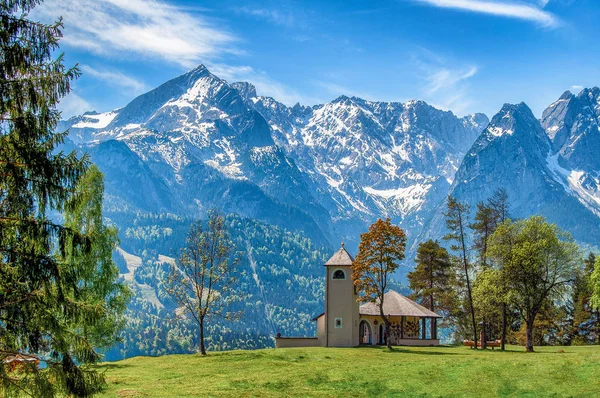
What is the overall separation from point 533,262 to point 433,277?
31156 millimetres

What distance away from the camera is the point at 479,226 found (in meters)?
79.8

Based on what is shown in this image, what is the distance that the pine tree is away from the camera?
19000 millimetres

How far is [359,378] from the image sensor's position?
38781 mm

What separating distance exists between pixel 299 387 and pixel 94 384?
707 inches

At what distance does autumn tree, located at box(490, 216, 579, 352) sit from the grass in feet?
57.6

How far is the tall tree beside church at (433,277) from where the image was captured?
89.4 m

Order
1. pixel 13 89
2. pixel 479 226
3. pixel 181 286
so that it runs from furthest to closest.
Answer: pixel 479 226 → pixel 181 286 → pixel 13 89

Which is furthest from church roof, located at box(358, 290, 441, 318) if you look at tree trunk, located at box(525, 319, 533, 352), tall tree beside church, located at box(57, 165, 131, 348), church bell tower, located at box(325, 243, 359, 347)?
tall tree beside church, located at box(57, 165, 131, 348)

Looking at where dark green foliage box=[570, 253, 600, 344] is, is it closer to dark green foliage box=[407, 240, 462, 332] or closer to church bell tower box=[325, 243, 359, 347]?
dark green foliage box=[407, 240, 462, 332]

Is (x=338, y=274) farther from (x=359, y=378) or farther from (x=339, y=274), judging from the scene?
(x=359, y=378)

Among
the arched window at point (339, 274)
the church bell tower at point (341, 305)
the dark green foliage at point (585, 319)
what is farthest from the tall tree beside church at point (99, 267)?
the dark green foliage at point (585, 319)

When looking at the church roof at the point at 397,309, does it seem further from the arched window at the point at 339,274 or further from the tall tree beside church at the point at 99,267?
Answer: the tall tree beside church at the point at 99,267

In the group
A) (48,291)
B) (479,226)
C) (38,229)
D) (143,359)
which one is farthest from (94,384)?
(479,226)

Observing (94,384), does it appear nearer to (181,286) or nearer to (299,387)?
(299,387)
